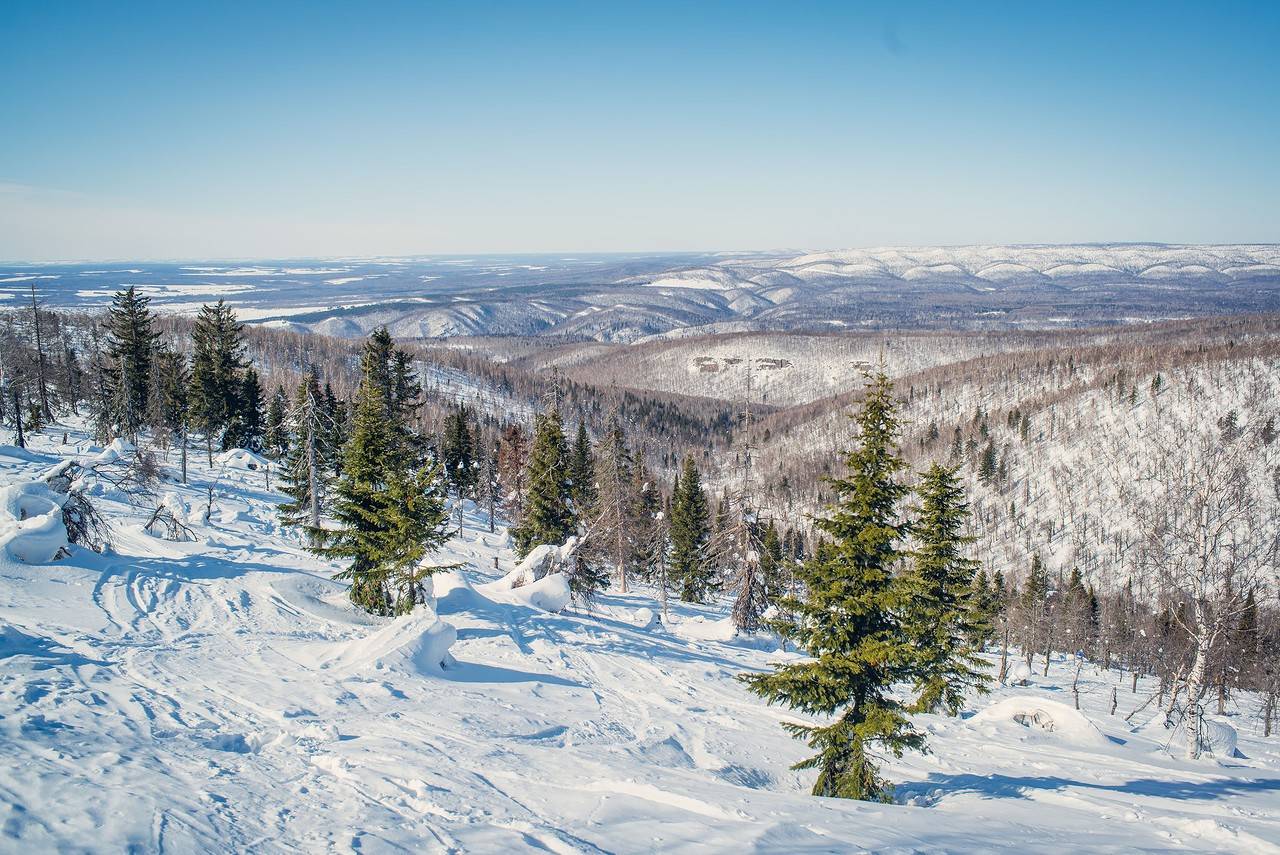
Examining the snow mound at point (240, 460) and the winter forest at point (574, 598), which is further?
the snow mound at point (240, 460)

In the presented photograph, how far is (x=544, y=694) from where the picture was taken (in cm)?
1415

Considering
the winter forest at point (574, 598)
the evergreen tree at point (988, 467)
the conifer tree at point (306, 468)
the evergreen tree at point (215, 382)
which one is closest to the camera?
the winter forest at point (574, 598)

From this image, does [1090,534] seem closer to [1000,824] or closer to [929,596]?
[929,596]

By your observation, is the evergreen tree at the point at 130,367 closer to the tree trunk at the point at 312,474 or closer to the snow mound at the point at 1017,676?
the tree trunk at the point at 312,474

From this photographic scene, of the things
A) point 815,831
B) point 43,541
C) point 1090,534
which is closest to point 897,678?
point 815,831

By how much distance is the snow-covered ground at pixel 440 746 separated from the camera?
7.08m

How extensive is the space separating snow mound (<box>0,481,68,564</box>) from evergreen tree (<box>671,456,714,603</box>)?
33.4 meters

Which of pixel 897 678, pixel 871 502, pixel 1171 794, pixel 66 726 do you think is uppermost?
pixel 871 502

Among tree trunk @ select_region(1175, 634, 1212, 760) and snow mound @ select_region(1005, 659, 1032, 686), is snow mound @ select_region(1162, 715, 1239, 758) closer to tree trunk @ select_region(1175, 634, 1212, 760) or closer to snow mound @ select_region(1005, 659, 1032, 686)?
tree trunk @ select_region(1175, 634, 1212, 760)

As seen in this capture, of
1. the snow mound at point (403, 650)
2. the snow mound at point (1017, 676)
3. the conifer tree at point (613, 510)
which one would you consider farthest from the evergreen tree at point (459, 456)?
the snow mound at point (1017, 676)

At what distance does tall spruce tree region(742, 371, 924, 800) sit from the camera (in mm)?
11945

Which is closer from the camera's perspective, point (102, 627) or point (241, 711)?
point (241, 711)

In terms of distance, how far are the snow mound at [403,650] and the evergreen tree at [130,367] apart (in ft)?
136

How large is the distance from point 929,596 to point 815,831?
16.1 meters
